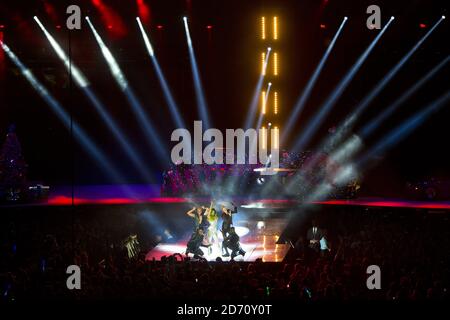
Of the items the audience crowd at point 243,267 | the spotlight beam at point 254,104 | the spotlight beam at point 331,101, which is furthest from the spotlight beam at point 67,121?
the spotlight beam at point 331,101

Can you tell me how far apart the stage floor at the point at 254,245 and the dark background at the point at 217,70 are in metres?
4.70

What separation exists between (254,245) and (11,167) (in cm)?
745

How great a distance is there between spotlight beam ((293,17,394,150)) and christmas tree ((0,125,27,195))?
8.93 m

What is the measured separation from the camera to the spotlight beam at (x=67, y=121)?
55.6ft

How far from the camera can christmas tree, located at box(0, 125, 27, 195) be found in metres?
14.1

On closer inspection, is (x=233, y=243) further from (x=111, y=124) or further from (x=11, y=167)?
(x=111, y=124)

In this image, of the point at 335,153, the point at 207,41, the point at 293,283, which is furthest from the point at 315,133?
the point at 293,283

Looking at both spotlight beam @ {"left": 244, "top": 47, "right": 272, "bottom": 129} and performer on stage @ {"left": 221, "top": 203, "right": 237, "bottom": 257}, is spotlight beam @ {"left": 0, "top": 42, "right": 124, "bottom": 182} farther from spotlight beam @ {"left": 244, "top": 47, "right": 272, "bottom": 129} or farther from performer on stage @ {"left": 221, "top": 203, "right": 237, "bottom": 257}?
performer on stage @ {"left": 221, "top": 203, "right": 237, "bottom": 257}

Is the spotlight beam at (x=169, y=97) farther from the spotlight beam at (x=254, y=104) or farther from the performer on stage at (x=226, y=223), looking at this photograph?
the performer on stage at (x=226, y=223)

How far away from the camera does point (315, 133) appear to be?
1717 centimetres

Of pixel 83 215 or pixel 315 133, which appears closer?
pixel 83 215

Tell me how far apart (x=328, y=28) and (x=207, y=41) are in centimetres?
407

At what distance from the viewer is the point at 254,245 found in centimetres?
1141

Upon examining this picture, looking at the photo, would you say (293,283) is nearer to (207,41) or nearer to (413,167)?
(413,167)
